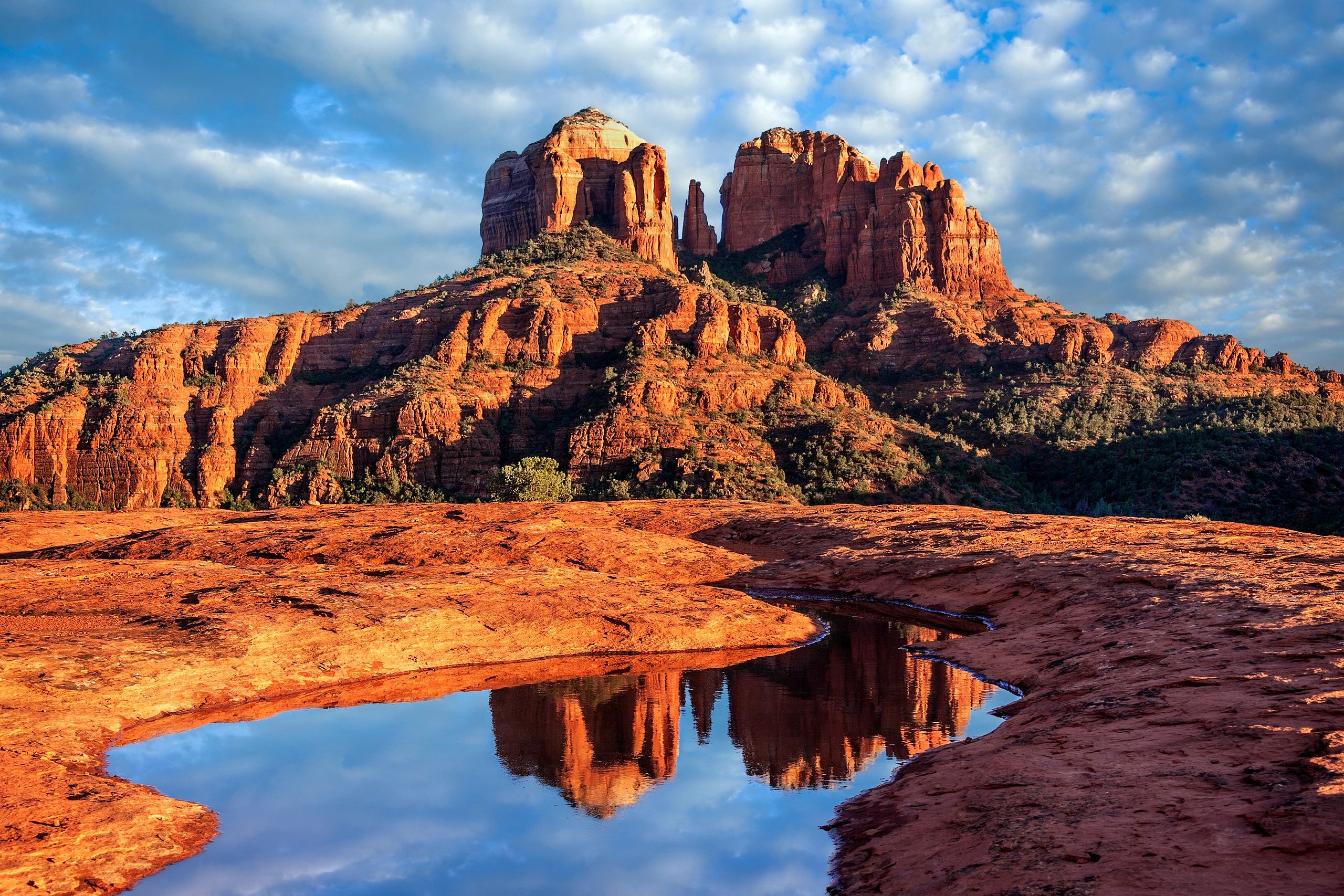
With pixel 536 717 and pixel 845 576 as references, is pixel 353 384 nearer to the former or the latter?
pixel 845 576

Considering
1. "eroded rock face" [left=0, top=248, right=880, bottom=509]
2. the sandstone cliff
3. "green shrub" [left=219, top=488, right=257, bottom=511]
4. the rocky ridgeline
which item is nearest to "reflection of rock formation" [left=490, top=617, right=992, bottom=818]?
the rocky ridgeline

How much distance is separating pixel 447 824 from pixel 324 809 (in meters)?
1.75

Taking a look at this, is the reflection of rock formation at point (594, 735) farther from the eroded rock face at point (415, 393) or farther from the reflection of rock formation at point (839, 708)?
the eroded rock face at point (415, 393)

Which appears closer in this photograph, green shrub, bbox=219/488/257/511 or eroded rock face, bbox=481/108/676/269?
green shrub, bbox=219/488/257/511

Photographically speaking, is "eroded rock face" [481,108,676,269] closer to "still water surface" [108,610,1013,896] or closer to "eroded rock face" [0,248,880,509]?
"eroded rock face" [0,248,880,509]

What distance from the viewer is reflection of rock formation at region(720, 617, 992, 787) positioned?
13.4m

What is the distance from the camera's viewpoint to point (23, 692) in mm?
13508

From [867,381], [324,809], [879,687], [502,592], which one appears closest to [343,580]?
[502,592]

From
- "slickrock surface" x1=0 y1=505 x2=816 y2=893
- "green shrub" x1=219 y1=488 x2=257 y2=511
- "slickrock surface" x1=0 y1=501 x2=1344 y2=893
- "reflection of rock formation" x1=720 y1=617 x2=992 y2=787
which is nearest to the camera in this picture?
"slickrock surface" x1=0 y1=501 x2=1344 y2=893

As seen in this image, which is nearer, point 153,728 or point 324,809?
point 324,809

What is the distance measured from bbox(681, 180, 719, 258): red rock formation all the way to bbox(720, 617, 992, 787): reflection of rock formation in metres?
95.4

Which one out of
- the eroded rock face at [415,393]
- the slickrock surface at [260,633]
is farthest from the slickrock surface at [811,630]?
the eroded rock face at [415,393]

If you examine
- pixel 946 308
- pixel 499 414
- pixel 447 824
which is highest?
pixel 946 308

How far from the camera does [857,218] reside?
342 ft
